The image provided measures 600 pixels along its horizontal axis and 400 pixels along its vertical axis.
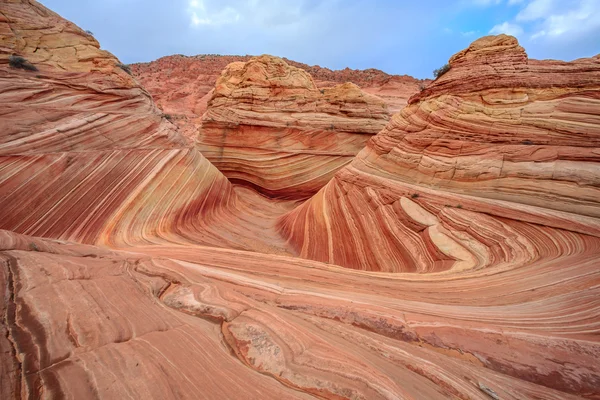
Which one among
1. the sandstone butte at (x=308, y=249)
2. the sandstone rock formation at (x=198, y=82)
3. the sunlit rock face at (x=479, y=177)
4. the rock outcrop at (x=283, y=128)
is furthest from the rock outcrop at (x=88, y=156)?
the sandstone rock formation at (x=198, y=82)

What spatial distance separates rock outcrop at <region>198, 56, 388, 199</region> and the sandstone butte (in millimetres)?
2966

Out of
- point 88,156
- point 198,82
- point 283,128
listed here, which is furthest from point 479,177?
point 198,82

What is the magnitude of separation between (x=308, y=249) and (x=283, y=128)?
668 centimetres

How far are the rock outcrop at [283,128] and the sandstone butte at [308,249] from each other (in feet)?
9.73

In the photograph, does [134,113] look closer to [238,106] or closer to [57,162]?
[57,162]

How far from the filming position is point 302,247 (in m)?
6.98

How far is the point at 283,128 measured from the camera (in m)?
11.8

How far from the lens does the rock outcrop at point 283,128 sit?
11.7 m

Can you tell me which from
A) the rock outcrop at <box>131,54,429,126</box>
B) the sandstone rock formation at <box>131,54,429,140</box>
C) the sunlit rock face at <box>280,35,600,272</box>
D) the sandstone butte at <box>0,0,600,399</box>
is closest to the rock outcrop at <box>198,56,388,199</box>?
the sandstone butte at <box>0,0,600,399</box>

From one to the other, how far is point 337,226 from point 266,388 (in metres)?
5.16

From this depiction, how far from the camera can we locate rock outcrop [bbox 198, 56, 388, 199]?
1166 centimetres

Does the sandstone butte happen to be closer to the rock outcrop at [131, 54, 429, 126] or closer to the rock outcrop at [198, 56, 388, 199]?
the rock outcrop at [198, 56, 388, 199]

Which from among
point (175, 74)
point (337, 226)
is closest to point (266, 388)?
point (337, 226)

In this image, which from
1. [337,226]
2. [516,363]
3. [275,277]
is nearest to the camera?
[516,363]
